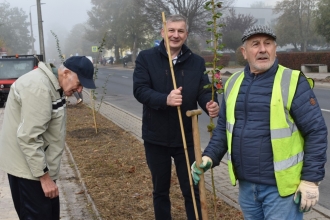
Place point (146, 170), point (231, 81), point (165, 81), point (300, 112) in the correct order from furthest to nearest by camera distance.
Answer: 1. point (146, 170)
2. point (165, 81)
3. point (231, 81)
4. point (300, 112)

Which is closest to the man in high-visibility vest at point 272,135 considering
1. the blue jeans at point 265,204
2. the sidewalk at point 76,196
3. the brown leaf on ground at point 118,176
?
the blue jeans at point 265,204

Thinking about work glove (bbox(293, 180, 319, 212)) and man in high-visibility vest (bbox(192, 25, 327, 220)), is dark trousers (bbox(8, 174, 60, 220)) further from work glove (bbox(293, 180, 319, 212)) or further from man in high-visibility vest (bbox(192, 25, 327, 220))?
work glove (bbox(293, 180, 319, 212))

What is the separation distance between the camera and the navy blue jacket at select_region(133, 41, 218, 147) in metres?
3.65

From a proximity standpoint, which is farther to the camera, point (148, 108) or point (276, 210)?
point (148, 108)

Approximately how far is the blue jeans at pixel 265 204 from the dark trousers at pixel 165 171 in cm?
99

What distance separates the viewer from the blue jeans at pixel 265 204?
8.63 ft

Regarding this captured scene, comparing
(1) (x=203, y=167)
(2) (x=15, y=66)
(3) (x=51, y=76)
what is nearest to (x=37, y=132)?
(3) (x=51, y=76)

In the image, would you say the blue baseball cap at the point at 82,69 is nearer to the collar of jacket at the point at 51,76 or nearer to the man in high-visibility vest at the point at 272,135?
the collar of jacket at the point at 51,76

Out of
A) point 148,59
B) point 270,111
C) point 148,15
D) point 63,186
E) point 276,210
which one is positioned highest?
point 148,15

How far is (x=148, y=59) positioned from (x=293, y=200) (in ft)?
5.55

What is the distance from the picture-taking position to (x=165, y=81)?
12.1 feet

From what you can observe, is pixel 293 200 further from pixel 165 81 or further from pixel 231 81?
pixel 165 81

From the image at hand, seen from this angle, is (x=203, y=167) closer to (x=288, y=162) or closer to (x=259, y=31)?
(x=288, y=162)

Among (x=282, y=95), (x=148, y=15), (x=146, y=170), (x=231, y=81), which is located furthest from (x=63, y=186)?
(x=148, y=15)
